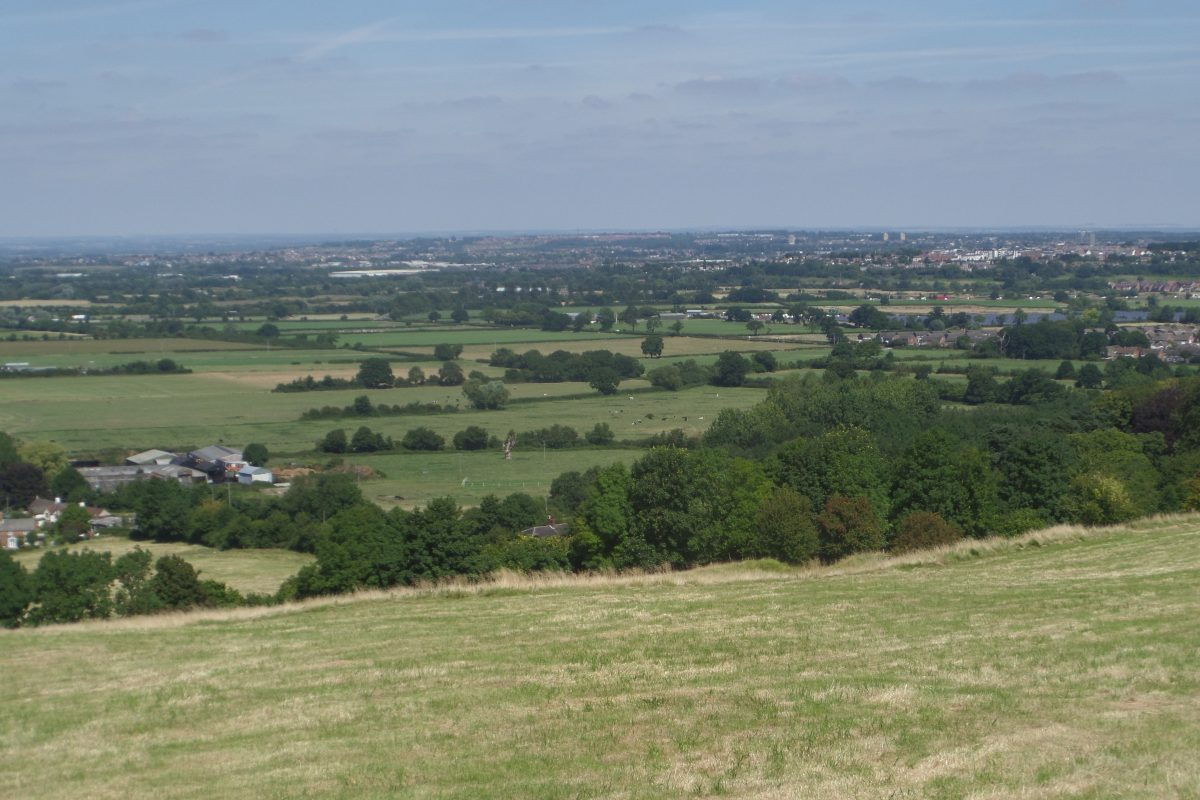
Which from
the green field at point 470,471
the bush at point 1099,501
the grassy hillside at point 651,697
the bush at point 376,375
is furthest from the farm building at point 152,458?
the grassy hillside at point 651,697

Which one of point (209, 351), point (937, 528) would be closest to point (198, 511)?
point (937, 528)

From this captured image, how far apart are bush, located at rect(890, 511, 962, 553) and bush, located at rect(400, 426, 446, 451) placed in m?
36.9

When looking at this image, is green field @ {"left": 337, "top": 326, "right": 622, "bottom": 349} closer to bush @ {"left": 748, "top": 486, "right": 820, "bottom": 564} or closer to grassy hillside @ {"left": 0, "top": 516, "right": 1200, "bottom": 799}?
bush @ {"left": 748, "top": 486, "right": 820, "bottom": 564}

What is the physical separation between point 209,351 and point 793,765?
349 ft

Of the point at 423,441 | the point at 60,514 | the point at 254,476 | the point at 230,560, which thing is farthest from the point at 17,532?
the point at 423,441

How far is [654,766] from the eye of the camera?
11195 millimetres

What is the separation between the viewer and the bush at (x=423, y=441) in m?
66.6

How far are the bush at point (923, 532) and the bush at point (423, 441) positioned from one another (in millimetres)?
36887

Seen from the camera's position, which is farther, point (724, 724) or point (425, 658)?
point (425, 658)

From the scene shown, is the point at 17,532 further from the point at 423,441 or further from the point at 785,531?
the point at 785,531

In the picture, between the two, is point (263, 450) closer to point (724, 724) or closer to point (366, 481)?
point (366, 481)

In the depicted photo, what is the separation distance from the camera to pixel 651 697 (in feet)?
44.7

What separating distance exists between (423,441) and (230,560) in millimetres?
22343

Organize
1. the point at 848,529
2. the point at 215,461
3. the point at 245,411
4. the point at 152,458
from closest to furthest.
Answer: the point at 848,529, the point at 215,461, the point at 152,458, the point at 245,411
